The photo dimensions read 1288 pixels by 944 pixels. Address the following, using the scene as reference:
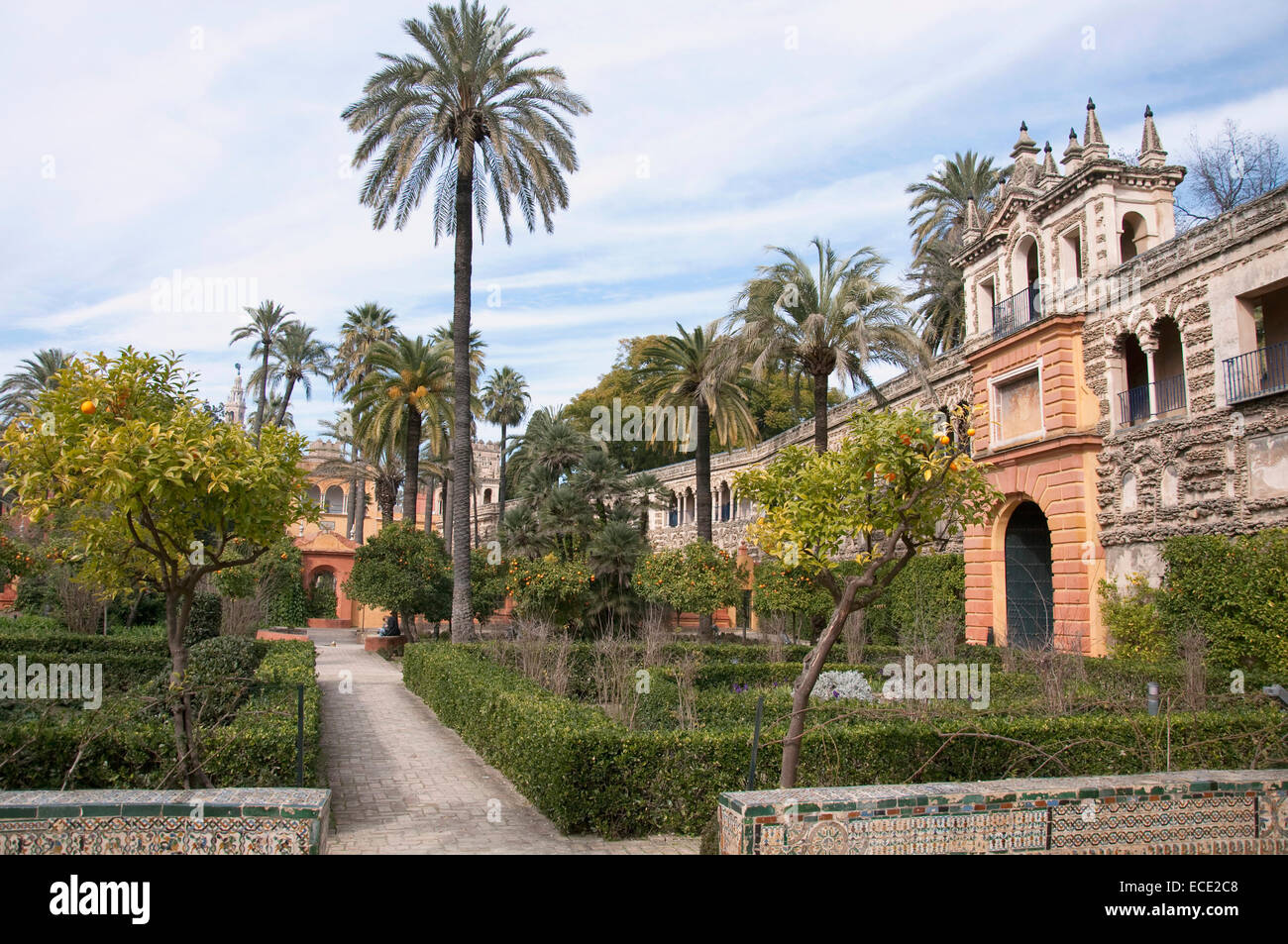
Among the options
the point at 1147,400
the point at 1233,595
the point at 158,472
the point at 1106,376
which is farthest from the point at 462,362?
the point at 1233,595

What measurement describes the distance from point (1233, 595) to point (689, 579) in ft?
38.7

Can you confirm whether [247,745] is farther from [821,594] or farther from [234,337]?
[234,337]

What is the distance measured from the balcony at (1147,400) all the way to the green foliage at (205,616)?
68.7ft

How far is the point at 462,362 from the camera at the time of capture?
62.4 feet

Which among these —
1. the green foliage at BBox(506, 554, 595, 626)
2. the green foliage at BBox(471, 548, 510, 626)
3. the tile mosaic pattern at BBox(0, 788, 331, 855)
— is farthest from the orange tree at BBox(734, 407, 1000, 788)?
the green foliage at BBox(471, 548, 510, 626)

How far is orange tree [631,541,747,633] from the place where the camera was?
72.8 ft

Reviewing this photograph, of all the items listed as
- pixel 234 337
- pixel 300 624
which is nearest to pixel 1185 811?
pixel 300 624

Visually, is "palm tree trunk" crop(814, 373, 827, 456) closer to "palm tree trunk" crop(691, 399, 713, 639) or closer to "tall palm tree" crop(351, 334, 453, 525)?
"palm tree trunk" crop(691, 399, 713, 639)

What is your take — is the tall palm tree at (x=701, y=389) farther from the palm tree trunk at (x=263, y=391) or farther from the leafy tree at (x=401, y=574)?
the palm tree trunk at (x=263, y=391)

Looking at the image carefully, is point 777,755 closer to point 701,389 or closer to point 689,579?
point 689,579

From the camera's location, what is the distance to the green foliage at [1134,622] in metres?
15.9

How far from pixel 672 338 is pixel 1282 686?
52.6 ft

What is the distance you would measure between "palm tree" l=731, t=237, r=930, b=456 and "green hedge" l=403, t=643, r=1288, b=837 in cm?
1137

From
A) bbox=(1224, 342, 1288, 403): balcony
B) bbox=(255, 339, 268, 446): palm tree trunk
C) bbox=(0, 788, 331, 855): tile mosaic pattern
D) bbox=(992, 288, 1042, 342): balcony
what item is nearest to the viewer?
bbox=(0, 788, 331, 855): tile mosaic pattern
